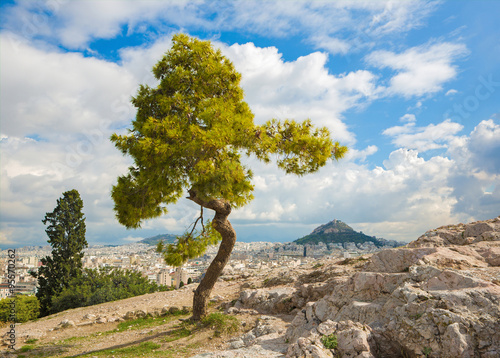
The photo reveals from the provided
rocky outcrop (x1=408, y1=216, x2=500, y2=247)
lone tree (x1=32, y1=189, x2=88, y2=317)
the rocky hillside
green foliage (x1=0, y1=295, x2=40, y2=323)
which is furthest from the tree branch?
lone tree (x1=32, y1=189, x2=88, y2=317)

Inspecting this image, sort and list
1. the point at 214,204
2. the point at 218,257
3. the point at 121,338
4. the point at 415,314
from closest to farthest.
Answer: the point at 415,314 → the point at 214,204 → the point at 121,338 → the point at 218,257

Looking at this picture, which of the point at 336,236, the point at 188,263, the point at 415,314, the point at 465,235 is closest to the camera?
the point at 415,314

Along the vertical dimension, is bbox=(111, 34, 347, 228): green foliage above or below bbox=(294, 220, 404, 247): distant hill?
above

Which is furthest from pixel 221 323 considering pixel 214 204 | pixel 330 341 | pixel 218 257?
pixel 330 341

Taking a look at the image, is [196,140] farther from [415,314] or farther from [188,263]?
[188,263]

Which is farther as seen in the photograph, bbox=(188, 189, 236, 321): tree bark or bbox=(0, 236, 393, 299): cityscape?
bbox=(0, 236, 393, 299): cityscape

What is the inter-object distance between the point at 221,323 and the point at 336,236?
70.2 m

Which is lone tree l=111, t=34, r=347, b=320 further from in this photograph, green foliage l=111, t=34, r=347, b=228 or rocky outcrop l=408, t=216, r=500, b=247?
rocky outcrop l=408, t=216, r=500, b=247

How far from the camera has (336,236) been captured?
76125mm

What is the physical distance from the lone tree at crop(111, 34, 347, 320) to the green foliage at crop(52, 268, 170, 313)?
54.5 ft

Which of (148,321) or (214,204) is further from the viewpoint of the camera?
(148,321)

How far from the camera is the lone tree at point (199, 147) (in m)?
9.36

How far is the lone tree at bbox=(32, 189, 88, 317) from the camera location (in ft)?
87.2

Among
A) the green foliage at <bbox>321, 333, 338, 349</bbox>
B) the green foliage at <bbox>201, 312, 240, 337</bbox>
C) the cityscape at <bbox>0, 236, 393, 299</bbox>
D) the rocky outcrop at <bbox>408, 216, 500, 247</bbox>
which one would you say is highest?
the rocky outcrop at <bbox>408, 216, 500, 247</bbox>
